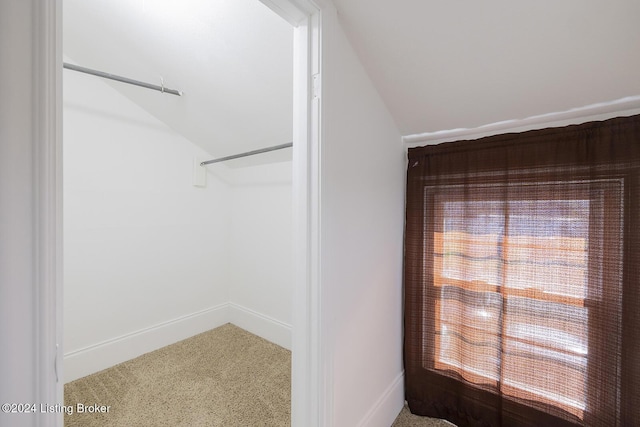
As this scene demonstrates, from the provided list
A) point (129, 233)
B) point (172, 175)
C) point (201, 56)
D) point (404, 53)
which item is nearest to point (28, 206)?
point (404, 53)

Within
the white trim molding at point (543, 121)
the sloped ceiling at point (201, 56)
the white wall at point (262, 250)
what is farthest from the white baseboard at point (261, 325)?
the white trim molding at point (543, 121)

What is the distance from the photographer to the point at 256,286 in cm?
245

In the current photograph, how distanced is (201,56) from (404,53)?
1.13 metres

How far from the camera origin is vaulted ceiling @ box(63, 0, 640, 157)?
3.09 ft

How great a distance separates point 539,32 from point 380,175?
2.56 ft

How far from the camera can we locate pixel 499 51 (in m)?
1.04

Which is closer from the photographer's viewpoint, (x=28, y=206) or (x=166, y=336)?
(x=28, y=206)

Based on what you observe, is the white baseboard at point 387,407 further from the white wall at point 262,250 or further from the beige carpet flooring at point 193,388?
the white wall at point 262,250

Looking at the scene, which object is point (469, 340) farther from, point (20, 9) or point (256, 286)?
point (20, 9)

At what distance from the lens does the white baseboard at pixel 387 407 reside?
4.34 ft

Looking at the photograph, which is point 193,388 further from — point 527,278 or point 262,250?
point 527,278

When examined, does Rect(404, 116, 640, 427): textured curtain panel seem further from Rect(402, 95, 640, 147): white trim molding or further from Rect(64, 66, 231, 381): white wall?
Rect(64, 66, 231, 381): white wall

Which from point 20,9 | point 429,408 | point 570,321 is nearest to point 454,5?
point 20,9

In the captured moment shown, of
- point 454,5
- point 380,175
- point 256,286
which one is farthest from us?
point 256,286
